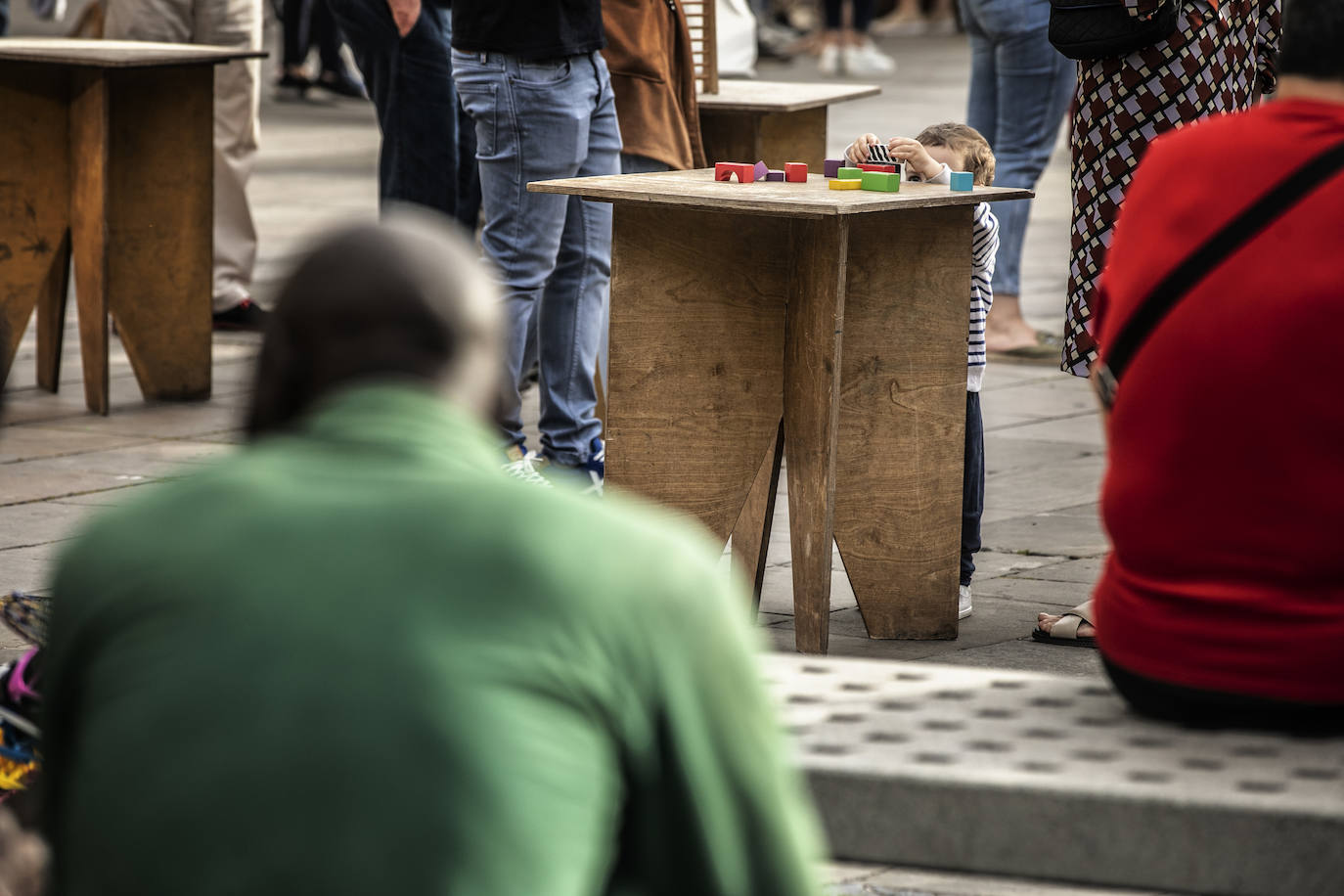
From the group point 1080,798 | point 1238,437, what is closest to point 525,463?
point 1238,437

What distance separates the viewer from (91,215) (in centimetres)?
621

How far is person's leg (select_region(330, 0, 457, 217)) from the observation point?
636 centimetres

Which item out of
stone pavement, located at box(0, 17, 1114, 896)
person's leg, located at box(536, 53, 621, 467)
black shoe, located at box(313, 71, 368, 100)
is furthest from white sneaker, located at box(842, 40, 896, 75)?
person's leg, located at box(536, 53, 621, 467)

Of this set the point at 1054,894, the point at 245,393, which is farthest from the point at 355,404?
the point at 1054,894

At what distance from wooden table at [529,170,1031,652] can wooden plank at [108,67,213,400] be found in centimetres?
270

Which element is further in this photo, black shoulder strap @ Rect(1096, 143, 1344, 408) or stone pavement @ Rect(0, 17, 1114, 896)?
stone pavement @ Rect(0, 17, 1114, 896)

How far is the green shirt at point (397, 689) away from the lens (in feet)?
4.44

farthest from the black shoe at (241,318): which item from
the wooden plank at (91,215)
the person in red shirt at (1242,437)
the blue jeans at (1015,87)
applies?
the person in red shirt at (1242,437)

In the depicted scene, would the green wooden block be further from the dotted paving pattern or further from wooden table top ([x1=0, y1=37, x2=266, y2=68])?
wooden table top ([x1=0, y1=37, x2=266, y2=68])

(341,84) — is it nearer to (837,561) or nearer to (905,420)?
(837,561)

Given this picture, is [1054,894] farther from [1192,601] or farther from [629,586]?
[629,586]

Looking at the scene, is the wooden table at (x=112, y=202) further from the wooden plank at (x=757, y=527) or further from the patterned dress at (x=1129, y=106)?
the patterned dress at (x=1129, y=106)

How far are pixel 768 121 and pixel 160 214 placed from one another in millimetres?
2013

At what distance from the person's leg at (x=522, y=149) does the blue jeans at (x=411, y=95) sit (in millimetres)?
1360
